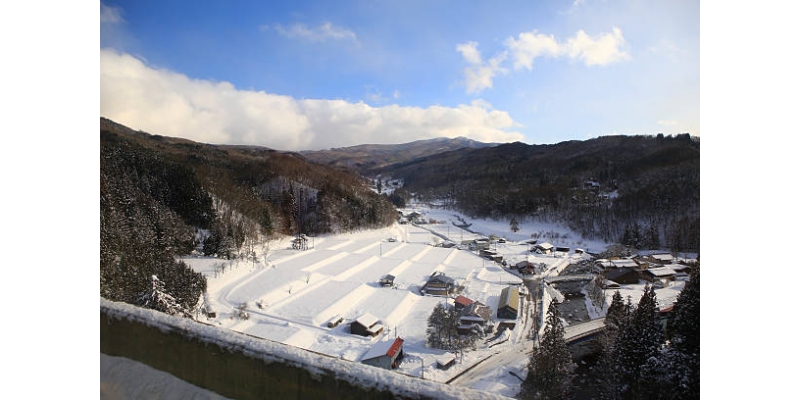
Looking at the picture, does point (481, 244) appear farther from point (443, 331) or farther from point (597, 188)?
point (597, 188)

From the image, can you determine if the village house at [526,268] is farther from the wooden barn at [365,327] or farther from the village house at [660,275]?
the wooden barn at [365,327]

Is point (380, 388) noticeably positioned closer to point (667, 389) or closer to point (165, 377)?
point (165, 377)

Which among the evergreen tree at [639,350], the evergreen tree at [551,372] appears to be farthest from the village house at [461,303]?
the evergreen tree at [639,350]

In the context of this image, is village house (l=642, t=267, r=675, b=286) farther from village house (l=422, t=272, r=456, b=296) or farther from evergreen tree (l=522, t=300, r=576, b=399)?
evergreen tree (l=522, t=300, r=576, b=399)

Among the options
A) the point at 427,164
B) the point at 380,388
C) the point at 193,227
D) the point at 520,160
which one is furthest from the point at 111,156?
the point at 427,164

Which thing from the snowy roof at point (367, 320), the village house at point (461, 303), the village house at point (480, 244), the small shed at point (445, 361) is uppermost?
the village house at point (480, 244)

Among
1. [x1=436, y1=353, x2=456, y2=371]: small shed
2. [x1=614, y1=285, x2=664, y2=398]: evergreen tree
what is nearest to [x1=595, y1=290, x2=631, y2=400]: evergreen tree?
[x1=614, y1=285, x2=664, y2=398]: evergreen tree

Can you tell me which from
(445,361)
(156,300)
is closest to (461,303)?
(445,361)
